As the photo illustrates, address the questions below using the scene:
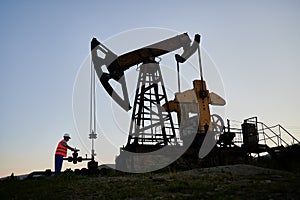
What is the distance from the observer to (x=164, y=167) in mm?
12273

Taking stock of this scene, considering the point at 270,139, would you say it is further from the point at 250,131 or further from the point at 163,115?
the point at 163,115

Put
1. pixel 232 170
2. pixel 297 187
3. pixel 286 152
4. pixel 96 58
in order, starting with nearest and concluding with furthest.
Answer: pixel 297 187
pixel 232 170
pixel 286 152
pixel 96 58

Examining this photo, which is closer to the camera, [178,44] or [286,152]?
[286,152]

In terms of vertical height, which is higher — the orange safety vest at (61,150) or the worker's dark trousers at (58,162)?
the orange safety vest at (61,150)

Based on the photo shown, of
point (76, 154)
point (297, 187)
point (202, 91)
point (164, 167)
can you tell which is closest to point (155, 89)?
point (202, 91)

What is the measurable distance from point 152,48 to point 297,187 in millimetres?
10330

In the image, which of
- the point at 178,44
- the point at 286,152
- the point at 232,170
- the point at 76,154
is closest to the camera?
the point at 232,170

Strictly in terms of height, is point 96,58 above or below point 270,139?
above

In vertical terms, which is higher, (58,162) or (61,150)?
(61,150)

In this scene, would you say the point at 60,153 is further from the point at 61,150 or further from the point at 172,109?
the point at 172,109

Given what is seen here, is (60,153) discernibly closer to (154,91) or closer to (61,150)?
(61,150)

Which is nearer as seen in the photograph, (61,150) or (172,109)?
(61,150)

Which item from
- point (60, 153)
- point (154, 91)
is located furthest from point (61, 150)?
point (154, 91)

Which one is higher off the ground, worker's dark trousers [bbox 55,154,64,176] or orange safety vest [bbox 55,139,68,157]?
orange safety vest [bbox 55,139,68,157]
